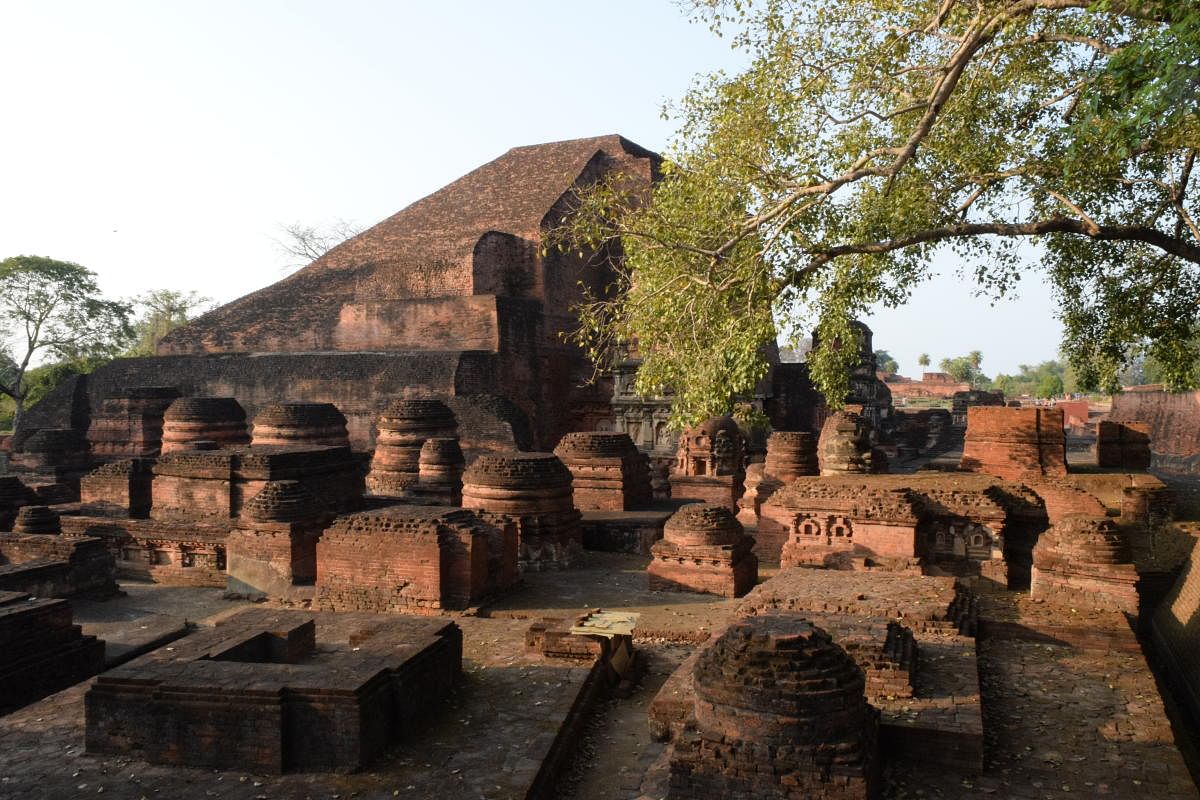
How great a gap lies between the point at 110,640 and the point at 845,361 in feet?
29.0

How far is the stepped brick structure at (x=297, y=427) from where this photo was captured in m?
14.3

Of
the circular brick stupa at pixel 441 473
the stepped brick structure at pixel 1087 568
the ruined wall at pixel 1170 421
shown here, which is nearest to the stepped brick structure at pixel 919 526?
the stepped brick structure at pixel 1087 568

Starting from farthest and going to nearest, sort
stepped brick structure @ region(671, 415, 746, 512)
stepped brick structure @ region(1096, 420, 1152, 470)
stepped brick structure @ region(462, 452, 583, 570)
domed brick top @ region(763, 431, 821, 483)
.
→ stepped brick structure @ region(671, 415, 746, 512), domed brick top @ region(763, 431, 821, 483), stepped brick structure @ region(1096, 420, 1152, 470), stepped brick structure @ region(462, 452, 583, 570)

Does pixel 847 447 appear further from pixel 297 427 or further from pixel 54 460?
pixel 54 460

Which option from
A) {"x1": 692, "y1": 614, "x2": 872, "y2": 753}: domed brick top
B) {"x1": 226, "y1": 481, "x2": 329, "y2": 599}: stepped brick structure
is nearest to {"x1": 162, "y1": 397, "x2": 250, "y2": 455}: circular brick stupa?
{"x1": 226, "y1": 481, "x2": 329, "y2": 599}: stepped brick structure

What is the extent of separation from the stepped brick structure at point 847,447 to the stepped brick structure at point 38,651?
30.2 ft

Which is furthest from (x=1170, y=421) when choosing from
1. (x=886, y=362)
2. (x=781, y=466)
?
(x=886, y=362)

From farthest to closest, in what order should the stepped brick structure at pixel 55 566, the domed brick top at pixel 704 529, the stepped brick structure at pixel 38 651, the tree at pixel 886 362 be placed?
1. the tree at pixel 886 362
2. the domed brick top at pixel 704 529
3. the stepped brick structure at pixel 55 566
4. the stepped brick structure at pixel 38 651

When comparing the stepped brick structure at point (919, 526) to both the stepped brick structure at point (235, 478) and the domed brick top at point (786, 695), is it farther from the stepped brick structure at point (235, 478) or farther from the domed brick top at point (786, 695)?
the stepped brick structure at point (235, 478)

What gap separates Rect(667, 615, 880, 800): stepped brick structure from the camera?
433 cm

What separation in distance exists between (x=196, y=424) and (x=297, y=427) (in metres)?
2.16

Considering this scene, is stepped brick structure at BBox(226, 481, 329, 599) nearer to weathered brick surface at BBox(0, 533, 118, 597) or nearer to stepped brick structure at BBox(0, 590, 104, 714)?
weathered brick surface at BBox(0, 533, 118, 597)

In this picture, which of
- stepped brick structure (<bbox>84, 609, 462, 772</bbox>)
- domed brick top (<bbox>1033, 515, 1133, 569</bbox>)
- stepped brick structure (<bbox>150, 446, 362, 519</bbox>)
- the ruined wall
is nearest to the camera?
stepped brick structure (<bbox>84, 609, 462, 772</bbox>)

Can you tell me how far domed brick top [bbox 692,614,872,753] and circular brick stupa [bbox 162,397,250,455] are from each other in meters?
12.8
